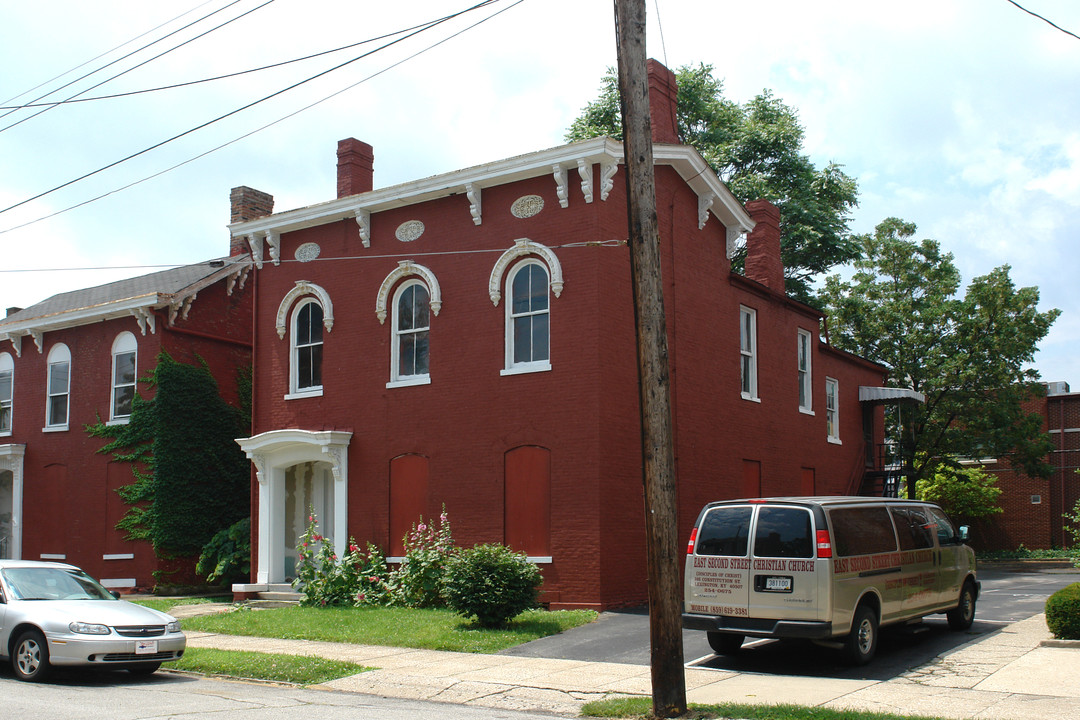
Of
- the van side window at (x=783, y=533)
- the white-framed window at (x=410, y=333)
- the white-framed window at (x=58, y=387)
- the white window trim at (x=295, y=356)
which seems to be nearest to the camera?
the van side window at (x=783, y=533)

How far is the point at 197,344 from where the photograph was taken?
974 inches

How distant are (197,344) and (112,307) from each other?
2196 mm

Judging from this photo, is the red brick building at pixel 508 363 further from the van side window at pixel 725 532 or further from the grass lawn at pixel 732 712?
the grass lawn at pixel 732 712

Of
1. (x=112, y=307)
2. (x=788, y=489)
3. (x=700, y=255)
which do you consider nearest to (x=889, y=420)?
(x=788, y=489)

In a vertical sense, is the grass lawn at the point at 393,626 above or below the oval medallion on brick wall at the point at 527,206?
below

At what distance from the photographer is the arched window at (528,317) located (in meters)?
18.0

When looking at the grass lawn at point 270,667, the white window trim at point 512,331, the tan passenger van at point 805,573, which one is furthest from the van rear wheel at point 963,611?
the grass lawn at point 270,667

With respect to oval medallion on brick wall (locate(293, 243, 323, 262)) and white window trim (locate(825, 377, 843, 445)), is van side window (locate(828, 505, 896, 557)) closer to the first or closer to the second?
oval medallion on brick wall (locate(293, 243, 323, 262))

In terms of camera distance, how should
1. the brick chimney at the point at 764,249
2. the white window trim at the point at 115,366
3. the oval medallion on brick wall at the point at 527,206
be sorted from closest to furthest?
the oval medallion on brick wall at the point at 527,206
the brick chimney at the point at 764,249
the white window trim at the point at 115,366

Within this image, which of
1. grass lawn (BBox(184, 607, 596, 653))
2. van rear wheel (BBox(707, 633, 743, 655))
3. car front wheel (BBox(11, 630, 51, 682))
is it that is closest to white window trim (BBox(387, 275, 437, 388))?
grass lawn (BBox(184, 607, 596, 653))

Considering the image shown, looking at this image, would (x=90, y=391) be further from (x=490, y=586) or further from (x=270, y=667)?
(x=270, y=667)

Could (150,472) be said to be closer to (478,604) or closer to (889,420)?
(478,604)

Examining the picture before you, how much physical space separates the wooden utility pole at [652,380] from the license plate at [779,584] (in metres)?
1.94

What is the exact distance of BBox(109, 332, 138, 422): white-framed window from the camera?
24.7m
